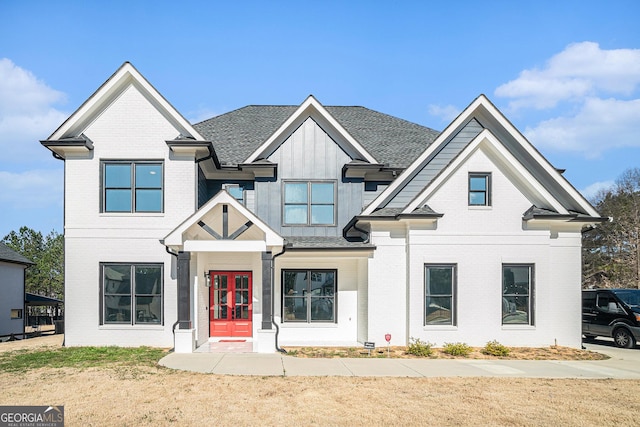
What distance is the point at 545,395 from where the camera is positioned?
9000mm

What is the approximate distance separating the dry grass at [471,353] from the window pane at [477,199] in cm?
476

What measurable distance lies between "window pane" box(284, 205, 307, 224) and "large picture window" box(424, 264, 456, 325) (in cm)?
480

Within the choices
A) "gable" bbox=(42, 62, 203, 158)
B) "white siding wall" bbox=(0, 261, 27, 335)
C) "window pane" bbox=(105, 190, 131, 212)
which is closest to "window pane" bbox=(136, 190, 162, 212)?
"window pane" bbox=(105, 190, 131, 212)

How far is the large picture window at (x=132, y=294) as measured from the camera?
14844mm

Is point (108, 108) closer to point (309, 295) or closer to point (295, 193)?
point (295, 193)

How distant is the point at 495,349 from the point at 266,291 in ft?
23.4

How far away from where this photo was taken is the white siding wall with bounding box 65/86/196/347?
48.3ft

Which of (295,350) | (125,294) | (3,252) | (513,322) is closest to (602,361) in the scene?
(513,322)

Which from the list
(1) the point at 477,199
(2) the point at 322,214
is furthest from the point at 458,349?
(2) the point at 322,214

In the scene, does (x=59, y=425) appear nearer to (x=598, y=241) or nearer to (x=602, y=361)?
(x=602, y=361)

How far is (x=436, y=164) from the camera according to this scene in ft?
52.7

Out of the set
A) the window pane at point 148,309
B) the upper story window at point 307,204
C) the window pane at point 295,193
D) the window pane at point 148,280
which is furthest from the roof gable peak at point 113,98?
the window pane at point 148,309

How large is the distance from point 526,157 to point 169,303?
1346 cm

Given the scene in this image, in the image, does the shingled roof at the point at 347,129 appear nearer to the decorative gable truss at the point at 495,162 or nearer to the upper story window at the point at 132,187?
the decorative gable truss at the point at 495,162
